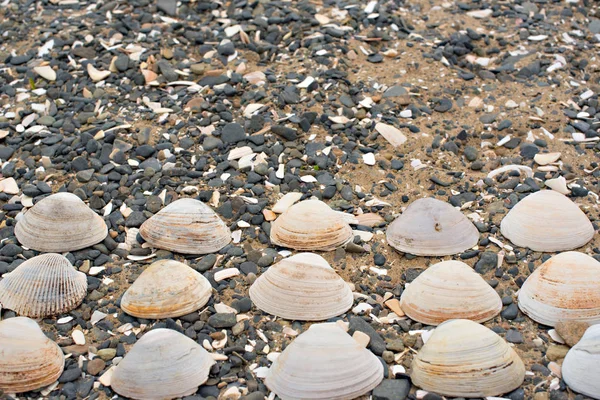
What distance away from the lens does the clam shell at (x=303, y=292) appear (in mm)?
3338

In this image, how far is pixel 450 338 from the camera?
119 inches

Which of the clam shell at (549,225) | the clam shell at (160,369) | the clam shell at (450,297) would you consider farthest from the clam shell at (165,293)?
the clam shell at (549,225)

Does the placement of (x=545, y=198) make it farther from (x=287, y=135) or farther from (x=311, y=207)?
(x=287, y=135)

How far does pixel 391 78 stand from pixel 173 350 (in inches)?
108

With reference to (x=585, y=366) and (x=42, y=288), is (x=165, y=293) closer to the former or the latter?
(x=42, y=288)

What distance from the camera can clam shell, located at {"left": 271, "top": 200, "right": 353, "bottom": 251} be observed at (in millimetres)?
3709

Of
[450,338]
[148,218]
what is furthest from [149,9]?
[450,338]

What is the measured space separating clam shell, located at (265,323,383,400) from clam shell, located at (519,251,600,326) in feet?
2.75

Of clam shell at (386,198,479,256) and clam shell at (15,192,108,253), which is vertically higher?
clam shell at (15,192,108,253)

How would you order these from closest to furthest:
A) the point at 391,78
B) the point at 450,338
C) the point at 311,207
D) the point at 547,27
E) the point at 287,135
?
the point at 450,338, the point at 311,207, the point at 287,135, the point at 391,78, the point at 547,27

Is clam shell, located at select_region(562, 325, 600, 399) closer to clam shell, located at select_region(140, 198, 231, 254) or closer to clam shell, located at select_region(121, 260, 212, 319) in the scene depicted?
clam shell, located at select_region(121, 260, 212, 319)

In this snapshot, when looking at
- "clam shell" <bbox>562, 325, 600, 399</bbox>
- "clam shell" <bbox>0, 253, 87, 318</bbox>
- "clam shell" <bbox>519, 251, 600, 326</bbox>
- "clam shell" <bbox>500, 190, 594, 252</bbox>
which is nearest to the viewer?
"clam shell" <bbox>562, 325, 600, 399</bbox>

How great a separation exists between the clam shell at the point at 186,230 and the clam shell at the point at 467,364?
1275 millimetres

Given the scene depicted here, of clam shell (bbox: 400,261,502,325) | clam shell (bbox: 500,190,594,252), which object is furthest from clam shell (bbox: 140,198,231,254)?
clam shell (bbox: 500,190,594,252)
